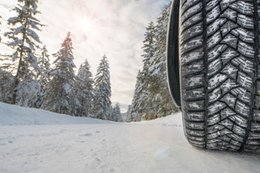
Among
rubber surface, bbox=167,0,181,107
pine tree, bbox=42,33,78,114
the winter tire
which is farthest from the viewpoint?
pine tree, bbox=42,33,78,114

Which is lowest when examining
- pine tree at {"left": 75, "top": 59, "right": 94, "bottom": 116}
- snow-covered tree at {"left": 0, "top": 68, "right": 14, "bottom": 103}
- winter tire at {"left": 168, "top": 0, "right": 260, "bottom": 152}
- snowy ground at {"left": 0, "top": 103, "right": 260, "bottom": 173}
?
snowy ground at {"left": 0, "top": 103, "right": 260, "bottom": 173}

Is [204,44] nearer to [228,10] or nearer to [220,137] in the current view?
[228,10]

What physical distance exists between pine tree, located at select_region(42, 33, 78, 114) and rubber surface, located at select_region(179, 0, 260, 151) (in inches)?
1037

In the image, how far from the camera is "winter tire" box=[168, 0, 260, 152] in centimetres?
138

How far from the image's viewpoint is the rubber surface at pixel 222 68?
1376mm

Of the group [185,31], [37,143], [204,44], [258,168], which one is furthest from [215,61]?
[37,143]

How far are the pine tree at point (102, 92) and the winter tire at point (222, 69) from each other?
3734 cm

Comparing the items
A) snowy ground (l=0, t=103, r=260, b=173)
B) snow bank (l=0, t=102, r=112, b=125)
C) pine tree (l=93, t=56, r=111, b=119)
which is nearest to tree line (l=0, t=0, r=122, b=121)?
pine tree (l=93, t=56, r=111, b=119)

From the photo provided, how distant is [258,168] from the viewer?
63.1 inches

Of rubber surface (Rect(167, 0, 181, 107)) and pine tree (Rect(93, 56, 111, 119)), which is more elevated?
pine tree (Rect(93, 56, 111, 119))

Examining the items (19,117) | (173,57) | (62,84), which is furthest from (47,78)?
(173,57)

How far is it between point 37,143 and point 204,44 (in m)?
1.79

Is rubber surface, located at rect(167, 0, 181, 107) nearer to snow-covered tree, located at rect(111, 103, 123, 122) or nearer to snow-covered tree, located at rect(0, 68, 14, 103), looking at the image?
snow-covered tree, located at rect(0, 68, 14, 103)

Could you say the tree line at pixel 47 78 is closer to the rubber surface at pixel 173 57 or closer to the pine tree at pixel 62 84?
the pine tree at pixel 62 84
